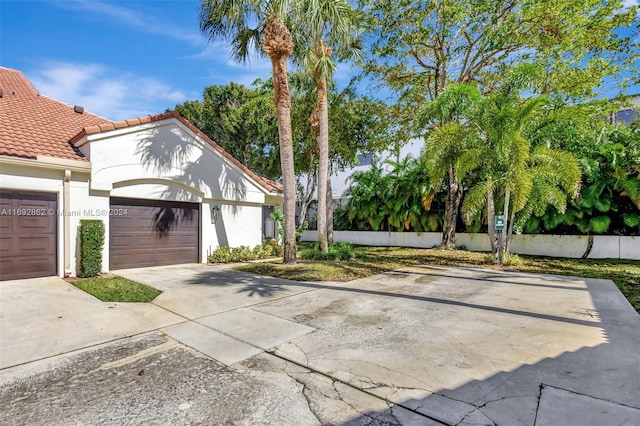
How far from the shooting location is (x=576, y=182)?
932 cm

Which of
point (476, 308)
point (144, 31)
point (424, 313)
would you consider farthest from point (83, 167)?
point (476, 308)

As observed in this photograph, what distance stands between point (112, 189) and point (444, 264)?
10.5 metres

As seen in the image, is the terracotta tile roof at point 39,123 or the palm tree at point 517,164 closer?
the terracotta tile roof at point 39,123

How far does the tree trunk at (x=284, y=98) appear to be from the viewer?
907 centimetres

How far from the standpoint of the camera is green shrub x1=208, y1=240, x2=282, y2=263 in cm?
1141

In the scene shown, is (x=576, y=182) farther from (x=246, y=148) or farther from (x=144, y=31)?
(x=246, y=148)

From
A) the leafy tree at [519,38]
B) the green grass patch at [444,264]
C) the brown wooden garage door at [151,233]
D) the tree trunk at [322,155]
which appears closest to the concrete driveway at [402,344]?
the green grass patch at [444,264]

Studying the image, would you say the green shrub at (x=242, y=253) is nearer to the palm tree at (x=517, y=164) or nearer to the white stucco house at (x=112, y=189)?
the white stucco house at (x=112, y=189)

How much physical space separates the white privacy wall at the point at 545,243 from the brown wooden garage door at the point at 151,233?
1008 centimetres

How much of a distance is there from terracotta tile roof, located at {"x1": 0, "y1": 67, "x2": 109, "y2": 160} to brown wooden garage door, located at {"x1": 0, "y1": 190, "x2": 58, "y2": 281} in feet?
3.56

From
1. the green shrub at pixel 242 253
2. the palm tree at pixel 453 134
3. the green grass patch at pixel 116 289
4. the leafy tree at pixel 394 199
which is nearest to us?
the green grass patch at pixel 116 289

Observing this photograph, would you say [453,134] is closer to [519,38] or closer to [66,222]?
[519,38]

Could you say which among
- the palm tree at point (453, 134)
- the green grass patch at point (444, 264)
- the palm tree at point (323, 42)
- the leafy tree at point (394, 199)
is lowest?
the green grass patch at point (444, 264)

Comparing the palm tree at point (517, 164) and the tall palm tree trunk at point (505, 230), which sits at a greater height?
the palm tree at point (517, 164)
